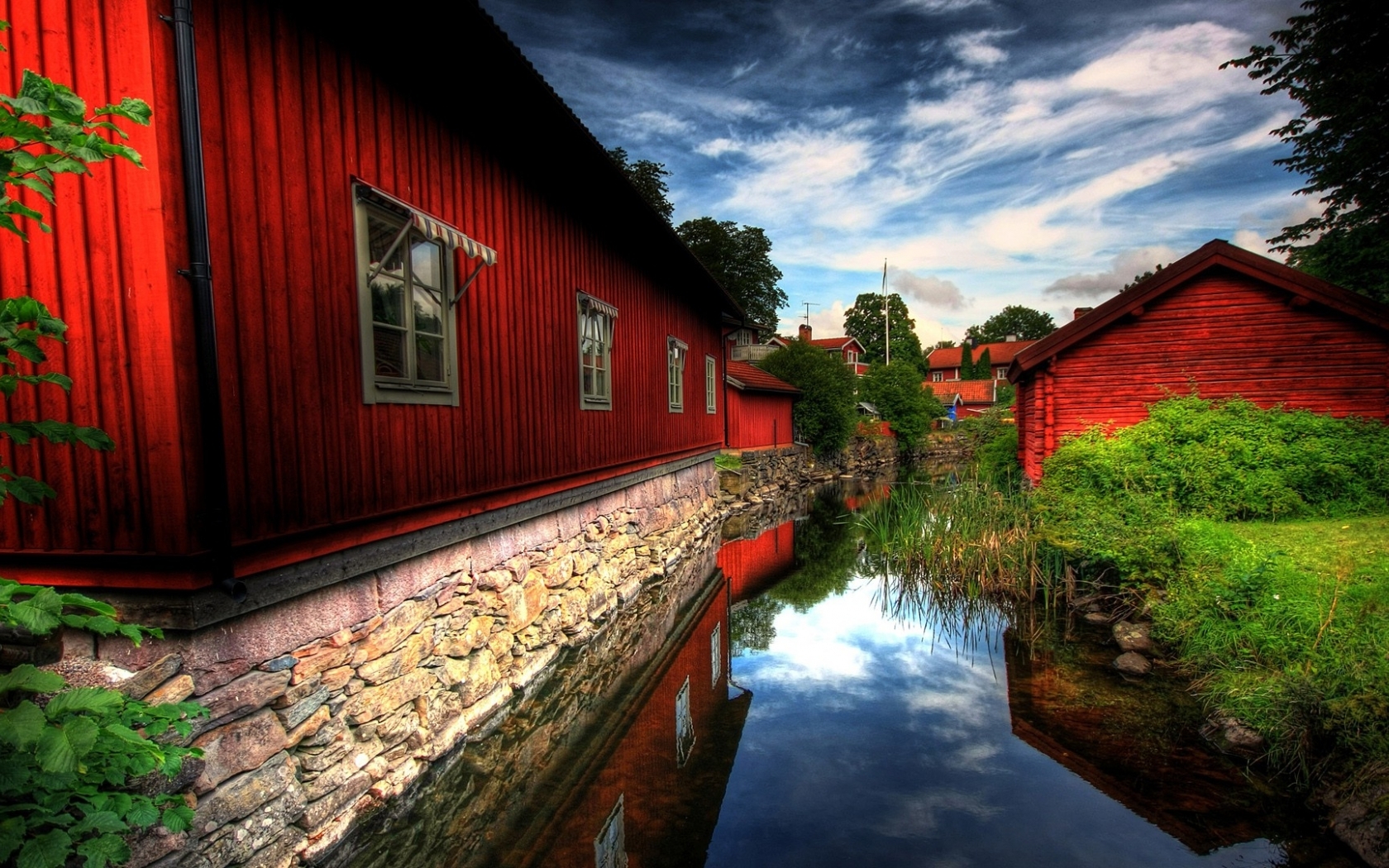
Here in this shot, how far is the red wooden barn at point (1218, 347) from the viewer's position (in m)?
9.45

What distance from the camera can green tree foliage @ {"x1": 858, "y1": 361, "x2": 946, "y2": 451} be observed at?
1282 inches

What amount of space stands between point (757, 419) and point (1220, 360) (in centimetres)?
1289

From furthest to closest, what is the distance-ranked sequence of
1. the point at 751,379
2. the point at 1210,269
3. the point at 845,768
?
1. the point at 751,379
2. the point at 1210,269
3. the point at 845,768

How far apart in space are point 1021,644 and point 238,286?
791 cm

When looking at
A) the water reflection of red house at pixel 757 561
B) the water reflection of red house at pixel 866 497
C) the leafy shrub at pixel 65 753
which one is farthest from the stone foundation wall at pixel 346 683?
the water reflection of red house at pixel 866 497

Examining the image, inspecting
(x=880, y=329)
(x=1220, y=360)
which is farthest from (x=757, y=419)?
(x=880, y=329)

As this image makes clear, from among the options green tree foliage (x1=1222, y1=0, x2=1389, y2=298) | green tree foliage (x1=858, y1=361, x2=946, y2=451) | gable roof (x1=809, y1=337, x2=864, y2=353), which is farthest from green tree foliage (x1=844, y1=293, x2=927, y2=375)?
green tree foliage (x1=1222, y1=0, x2=1389, y2=298)

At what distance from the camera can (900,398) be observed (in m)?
32.8

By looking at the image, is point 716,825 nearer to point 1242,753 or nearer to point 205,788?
point 205,788

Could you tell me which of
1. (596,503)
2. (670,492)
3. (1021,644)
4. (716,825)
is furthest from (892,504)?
(716,825)

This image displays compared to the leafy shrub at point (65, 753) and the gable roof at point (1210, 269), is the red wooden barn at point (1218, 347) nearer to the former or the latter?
the gable roof at point (1210, 269)

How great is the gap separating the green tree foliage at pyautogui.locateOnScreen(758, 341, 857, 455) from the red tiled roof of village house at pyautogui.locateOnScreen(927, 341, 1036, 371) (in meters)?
41.6

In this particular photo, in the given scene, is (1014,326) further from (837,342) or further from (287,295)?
(287,295)

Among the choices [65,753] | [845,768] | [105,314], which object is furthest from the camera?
[845,768]
